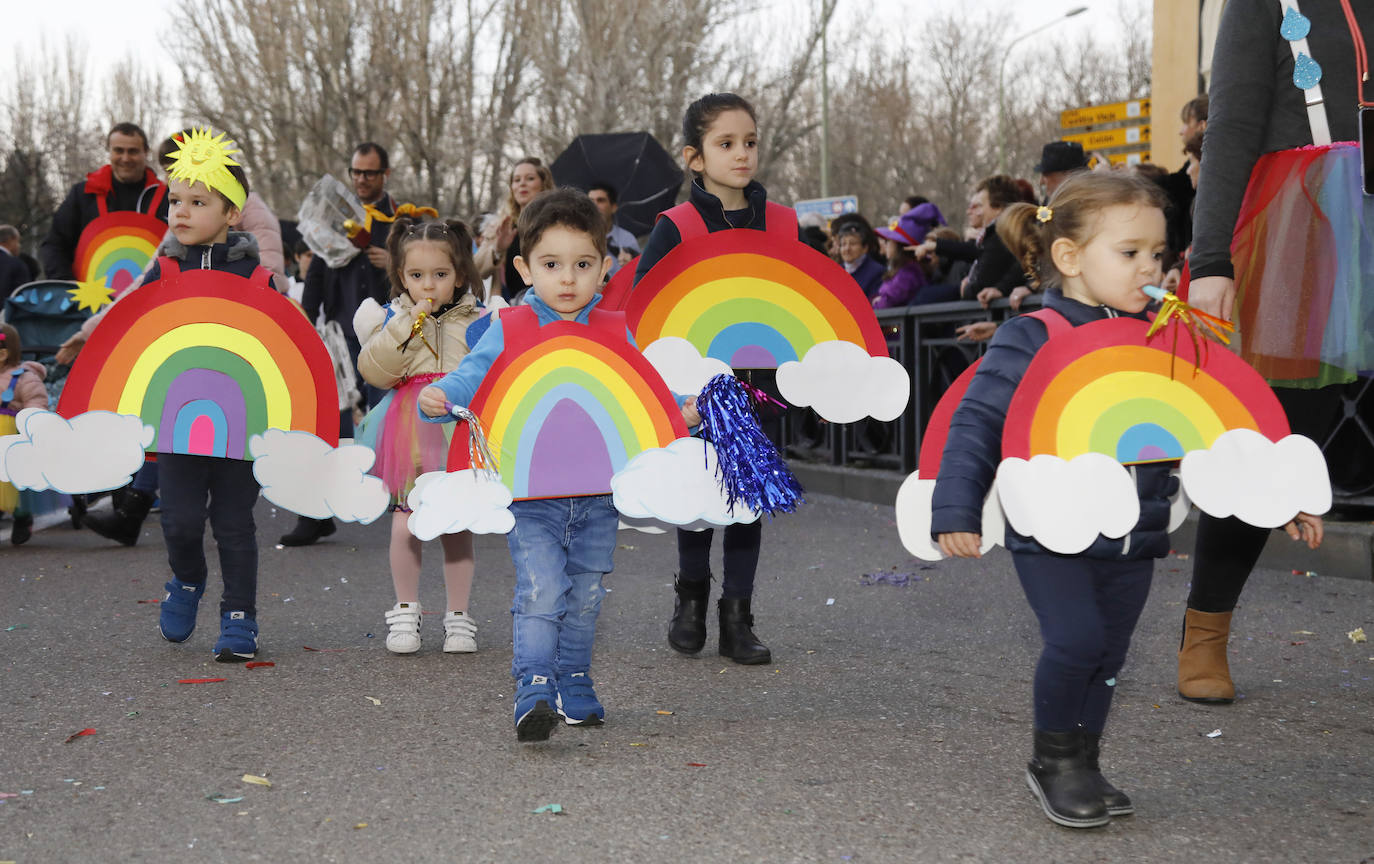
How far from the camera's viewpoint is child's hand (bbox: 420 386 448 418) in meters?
3.83

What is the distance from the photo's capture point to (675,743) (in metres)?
3.84

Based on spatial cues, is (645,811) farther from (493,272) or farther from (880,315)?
(880,315)

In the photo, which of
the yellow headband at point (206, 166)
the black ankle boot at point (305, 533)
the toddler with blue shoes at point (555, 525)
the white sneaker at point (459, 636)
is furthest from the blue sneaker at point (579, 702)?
the black ankle boot at point (305, 533)

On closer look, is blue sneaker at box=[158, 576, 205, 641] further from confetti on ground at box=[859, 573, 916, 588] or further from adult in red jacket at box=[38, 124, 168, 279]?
adult in red jacket at box=[38, 124, 168, 279]

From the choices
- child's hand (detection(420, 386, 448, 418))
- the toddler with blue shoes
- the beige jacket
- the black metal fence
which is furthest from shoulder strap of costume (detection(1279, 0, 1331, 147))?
the black metal fence

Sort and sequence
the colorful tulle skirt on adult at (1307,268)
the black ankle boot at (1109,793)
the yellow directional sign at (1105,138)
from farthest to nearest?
the yellow directional sign at (1105,138)
the colorful tulle skirt on adult at (1307,268)
the black ankle boot at (1109,793)

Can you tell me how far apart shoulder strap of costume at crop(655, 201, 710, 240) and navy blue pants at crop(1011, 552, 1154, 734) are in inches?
79.8

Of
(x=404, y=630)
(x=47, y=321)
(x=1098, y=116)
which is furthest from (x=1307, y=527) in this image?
(x=1098, y=116)

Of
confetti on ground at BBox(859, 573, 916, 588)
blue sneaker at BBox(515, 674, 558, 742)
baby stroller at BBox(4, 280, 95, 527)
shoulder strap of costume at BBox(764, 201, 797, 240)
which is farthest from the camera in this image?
baby stroller at BBox(4, 280, 95, 527)

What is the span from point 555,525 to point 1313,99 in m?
2.46

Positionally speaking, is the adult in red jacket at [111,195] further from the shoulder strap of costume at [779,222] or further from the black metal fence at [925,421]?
the shoulder strap of costume at [779,222]

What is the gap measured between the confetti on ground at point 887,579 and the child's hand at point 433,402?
3.20m

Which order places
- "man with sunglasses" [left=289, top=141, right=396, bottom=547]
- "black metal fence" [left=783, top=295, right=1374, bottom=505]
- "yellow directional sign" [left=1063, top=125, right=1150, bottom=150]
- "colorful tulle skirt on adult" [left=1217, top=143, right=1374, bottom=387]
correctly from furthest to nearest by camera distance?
"yellow directional sign" [left=1063, top=125, right=1150, bottom=150] → "man with sunglasses" [left=289, top=141, right=396, bottom=547] → "black metal fence" [left=783, top=295, right=1374, bottom=505] → "colorful tulle skirt on adult" [left=1217, top=143, right=1374, bottom=387]

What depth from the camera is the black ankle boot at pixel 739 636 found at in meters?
4.88
